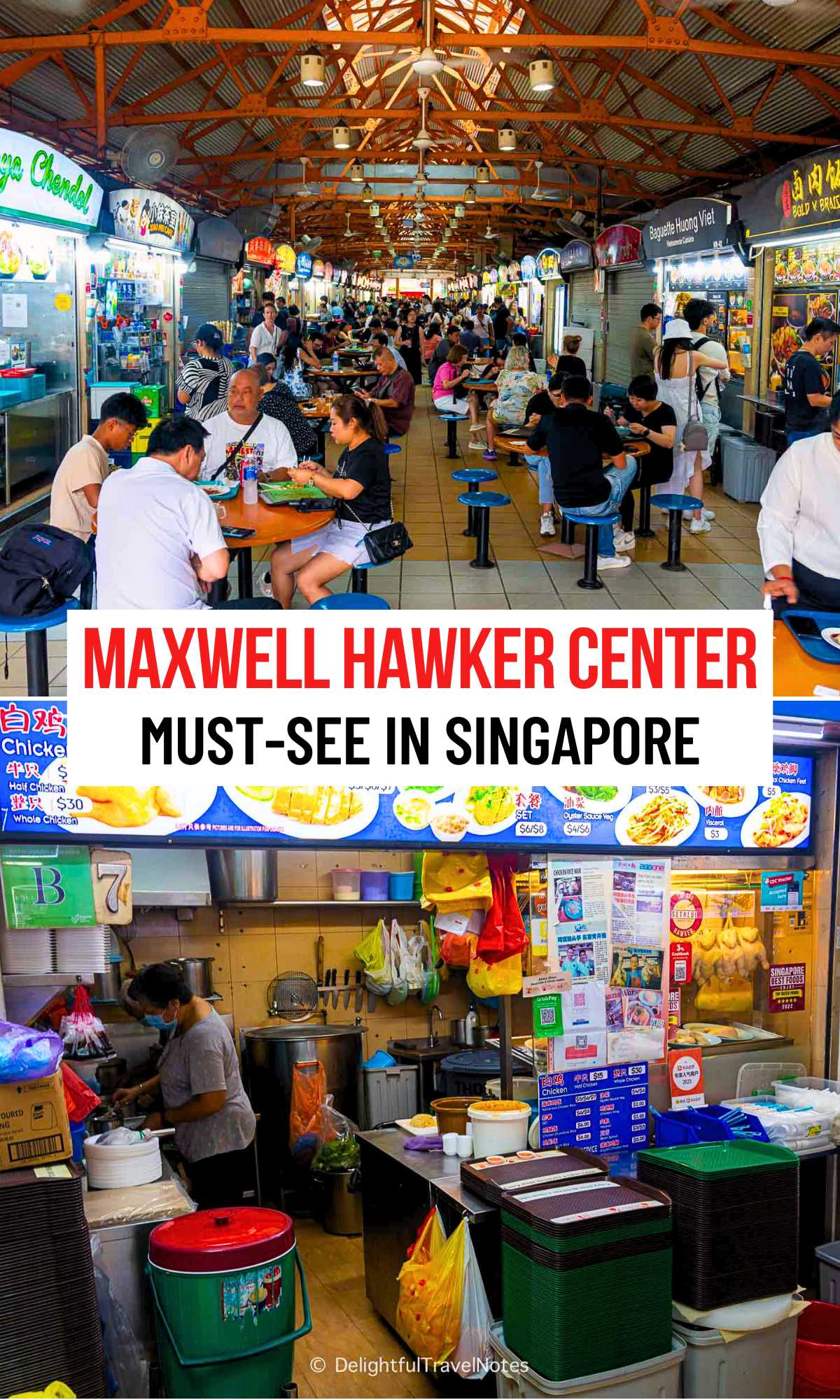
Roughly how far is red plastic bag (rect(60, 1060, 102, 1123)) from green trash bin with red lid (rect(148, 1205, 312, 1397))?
557 mm

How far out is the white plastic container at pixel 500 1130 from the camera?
424cm

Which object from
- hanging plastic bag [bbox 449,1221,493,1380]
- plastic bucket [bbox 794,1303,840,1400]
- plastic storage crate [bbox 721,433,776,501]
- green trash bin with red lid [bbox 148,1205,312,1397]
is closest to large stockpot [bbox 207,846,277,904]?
green trash bin with red lid [bbox 148,1205,312,1397]

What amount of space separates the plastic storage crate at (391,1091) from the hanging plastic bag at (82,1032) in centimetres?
130

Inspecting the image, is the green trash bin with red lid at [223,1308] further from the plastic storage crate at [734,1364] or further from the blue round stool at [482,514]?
the blue round stool at [482,514]

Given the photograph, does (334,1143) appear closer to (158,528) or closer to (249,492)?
(158,528)

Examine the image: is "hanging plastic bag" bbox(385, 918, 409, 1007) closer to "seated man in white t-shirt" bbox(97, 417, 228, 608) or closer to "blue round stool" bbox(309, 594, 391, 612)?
"blue round stool" bbox(309, 594, 391, 612)

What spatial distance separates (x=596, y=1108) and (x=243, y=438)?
435cm

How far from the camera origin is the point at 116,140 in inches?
616

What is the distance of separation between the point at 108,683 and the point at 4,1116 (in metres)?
1.11

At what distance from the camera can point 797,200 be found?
40.7 ft

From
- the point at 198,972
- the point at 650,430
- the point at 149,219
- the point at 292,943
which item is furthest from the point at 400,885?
the point at 149,219

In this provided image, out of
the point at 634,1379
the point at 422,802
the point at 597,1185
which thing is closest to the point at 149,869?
the point at 422,802

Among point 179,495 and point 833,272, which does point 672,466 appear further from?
point 179,495

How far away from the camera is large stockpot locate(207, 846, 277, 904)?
5.62 metres
